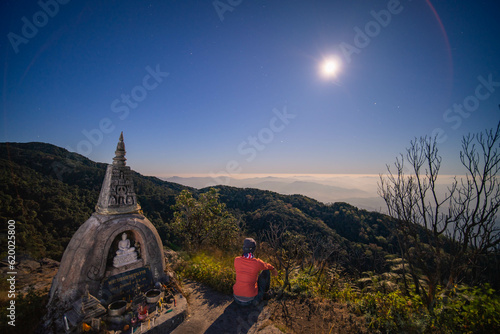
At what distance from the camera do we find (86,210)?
27.7 m

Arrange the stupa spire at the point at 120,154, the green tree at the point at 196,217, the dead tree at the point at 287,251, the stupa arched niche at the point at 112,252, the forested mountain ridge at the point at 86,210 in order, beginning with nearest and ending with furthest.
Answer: the stupa arched niche at the point at 112,252 → the stupa spire at the point at 120,154 → the dead tree at the point at 287,251 → the green tree at the point at 196,217 → the forested mountain ridge at the point at 86,210

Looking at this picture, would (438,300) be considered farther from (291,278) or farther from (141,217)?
A: (141,217)

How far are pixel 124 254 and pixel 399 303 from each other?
859 cm

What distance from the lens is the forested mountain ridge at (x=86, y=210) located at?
20.1m

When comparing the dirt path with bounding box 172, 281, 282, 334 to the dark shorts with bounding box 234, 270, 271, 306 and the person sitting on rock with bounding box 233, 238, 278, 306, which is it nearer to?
the dark shorts with bounding box 234, 270, 271, 306

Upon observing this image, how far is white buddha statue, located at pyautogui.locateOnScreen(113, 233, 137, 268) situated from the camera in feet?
19.2

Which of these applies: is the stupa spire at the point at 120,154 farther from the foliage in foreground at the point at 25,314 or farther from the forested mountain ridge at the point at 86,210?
the forested mountain ridge at the point at 86,210

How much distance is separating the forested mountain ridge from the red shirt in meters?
5.69

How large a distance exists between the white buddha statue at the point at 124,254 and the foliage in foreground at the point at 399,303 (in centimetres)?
288

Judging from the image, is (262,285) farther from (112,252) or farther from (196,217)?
(196,217)

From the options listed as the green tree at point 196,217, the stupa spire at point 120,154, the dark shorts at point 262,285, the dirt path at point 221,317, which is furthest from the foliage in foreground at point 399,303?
the stupa spire at point 120,154

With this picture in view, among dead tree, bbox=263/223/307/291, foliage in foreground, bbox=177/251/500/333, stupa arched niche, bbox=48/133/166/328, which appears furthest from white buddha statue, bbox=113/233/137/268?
dead tree, bbox=263/223/307/291

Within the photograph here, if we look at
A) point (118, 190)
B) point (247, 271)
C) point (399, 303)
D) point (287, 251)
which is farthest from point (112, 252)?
point (399, 303)

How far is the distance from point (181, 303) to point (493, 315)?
7.35m
